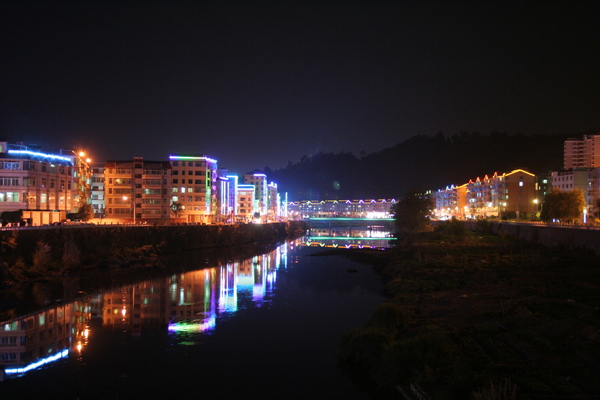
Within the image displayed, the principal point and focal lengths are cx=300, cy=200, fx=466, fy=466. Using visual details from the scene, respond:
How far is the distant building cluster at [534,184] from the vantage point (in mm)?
93938

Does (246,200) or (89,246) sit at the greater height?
(246,200)

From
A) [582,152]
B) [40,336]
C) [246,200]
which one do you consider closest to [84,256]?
[40,336]

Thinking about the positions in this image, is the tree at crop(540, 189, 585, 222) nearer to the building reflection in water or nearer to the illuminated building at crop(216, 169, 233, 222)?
the building reflection in water

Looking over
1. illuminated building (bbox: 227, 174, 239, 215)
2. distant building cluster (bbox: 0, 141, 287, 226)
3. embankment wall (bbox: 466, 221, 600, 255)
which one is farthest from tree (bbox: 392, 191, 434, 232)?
illuminated building (bbox: 227, 174, 239, 215)

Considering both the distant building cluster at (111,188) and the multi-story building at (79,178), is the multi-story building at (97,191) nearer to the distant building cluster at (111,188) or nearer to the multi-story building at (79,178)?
the distant building cluster at (111,188)

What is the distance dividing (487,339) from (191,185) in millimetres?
83747

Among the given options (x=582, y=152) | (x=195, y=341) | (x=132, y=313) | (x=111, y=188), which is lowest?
(x=195, y=341)

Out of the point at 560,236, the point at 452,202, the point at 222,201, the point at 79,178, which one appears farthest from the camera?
the point at 452,202

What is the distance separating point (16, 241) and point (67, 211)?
28.7m

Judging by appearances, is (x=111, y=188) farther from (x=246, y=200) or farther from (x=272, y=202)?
(x=272, y=202)

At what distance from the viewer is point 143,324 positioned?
28234 millimetres

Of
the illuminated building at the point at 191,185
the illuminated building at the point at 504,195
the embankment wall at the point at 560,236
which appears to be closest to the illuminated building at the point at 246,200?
the illuminated building at the point at 191,185

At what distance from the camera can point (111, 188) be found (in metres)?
86.4

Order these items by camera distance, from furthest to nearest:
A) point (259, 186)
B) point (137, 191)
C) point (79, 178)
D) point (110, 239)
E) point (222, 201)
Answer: point (259, 186), point (222, 201), point (137, 191), point (79, 178), point (110, 239)
